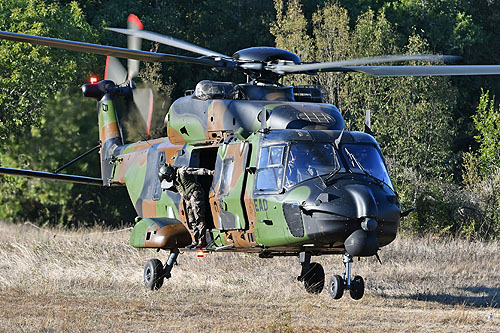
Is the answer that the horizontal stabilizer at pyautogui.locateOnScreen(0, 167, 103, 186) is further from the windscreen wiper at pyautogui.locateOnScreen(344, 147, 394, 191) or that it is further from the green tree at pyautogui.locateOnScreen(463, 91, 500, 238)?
the green tree at pyautogui.locateOnScreen(463, 91, 500, 238)

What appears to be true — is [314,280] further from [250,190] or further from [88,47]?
[88,47]

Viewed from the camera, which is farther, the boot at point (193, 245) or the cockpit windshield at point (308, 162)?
the boot at point (193, 245)

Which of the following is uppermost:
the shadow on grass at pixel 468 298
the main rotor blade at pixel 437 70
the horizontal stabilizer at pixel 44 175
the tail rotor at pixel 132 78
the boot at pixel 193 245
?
the main rotor blade at pixel 437 70

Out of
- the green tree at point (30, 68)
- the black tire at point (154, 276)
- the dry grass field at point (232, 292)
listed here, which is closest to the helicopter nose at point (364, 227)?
the dry grass field at point (232, 292)

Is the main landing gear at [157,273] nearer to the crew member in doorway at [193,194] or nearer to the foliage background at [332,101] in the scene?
the crew member in doorway at [193,194]

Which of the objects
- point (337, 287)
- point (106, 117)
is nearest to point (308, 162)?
point (337, 287)

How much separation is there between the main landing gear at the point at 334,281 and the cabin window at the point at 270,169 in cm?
125

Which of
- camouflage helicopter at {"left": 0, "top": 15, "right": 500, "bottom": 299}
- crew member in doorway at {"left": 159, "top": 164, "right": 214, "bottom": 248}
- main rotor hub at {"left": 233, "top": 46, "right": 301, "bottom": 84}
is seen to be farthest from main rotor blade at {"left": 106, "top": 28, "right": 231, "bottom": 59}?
crew member in doorway at {"left": 159, "top": 164, "right": 214, "bottom": 248}

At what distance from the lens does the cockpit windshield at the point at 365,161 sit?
40.7ft

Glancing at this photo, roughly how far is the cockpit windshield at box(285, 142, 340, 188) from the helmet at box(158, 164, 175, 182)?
9.24 ft

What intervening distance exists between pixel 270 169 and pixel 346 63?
1913 millimetres

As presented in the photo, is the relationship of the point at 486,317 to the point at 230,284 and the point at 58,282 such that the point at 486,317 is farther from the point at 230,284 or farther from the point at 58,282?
the point at 58,282

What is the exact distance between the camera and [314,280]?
14664 millimetres

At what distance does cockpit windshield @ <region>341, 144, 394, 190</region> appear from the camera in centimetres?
1241
